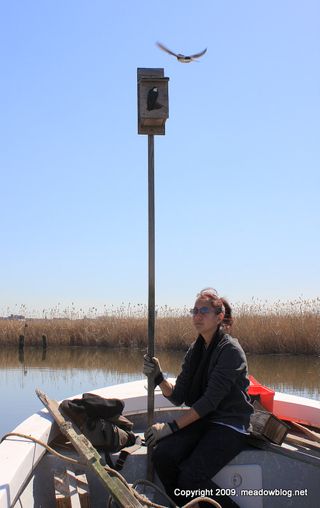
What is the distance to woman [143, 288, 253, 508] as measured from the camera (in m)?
2.28

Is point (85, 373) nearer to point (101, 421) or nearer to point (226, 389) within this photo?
point (101, 421)

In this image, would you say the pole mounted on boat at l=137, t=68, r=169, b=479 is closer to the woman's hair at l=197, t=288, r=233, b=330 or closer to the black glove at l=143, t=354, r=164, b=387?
the black glove at l=143, t=354, r=164, b=387

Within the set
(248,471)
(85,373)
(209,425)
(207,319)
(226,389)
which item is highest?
(207,319)

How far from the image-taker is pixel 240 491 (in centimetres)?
245

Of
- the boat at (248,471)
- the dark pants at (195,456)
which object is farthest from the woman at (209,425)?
the boat at (248,471)

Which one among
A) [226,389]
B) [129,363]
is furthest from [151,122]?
[129,363]

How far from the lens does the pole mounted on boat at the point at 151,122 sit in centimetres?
251

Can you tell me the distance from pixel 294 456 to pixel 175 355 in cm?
1099

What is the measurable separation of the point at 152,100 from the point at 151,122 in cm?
10

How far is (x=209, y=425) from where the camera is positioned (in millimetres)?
2369

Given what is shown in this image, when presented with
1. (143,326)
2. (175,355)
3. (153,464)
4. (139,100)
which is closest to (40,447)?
(153,464)

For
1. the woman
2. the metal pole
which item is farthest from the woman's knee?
the metal pole

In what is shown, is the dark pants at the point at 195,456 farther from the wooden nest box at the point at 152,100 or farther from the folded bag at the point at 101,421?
the wooden nest box at the point at 152,100

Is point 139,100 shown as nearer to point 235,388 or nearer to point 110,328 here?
point 235,388
